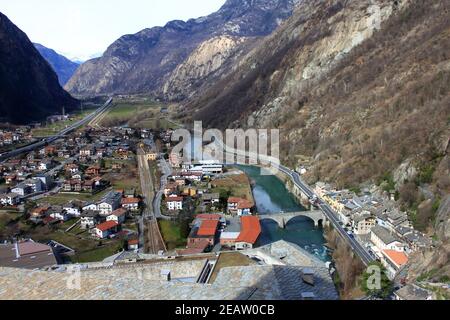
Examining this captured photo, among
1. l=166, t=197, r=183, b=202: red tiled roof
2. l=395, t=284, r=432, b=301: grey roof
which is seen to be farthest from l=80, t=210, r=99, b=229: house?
l=395, t=284, r=432, b=301: grey roof

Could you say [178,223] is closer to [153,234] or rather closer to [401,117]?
[153,234]

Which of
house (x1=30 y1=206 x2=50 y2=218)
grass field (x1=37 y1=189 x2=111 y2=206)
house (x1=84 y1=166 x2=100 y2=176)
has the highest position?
house (x1=84 y1=166 x2=100 y2=176)

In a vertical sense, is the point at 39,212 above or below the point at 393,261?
above

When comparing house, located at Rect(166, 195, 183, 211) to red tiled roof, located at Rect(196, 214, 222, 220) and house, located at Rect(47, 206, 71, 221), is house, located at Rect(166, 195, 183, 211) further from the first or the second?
house, located at Rect(47, 206, 71, 221)

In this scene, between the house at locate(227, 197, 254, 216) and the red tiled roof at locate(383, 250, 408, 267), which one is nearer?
the red tiled roof at locate(383, 250, 408, 267)

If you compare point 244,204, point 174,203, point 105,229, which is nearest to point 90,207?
point 105,229

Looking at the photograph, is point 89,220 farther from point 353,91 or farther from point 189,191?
point 353,91
